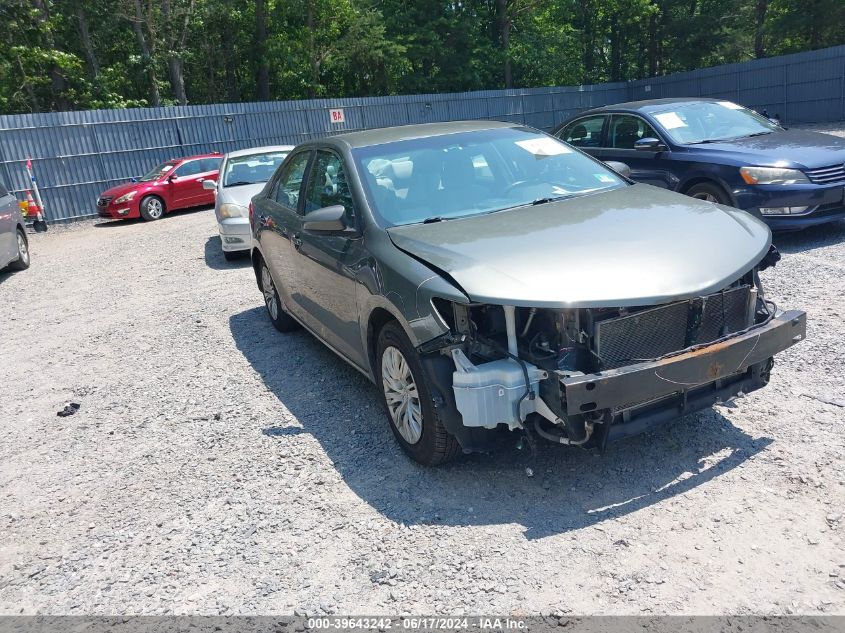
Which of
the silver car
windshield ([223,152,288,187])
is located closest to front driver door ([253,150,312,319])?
the silver car

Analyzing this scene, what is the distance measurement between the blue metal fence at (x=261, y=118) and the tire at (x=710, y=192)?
1702cm

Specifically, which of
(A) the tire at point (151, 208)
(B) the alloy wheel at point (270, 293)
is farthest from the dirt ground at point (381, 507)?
(A) the tire at point (151, 208)

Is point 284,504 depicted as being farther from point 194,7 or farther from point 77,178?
point 194,7

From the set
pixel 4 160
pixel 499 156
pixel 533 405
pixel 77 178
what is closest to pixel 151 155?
pixel 77 178

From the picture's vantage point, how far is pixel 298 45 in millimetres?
33219

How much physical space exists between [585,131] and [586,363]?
273 inches

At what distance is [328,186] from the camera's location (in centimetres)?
496

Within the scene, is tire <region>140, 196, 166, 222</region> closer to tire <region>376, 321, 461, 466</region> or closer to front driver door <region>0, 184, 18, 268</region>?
front driver door <region>0, 184, 18, 268</region>

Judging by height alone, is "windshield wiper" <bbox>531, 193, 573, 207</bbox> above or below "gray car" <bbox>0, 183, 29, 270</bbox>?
above

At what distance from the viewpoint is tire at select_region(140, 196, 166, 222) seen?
17562mm

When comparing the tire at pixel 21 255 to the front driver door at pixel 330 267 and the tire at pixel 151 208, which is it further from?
the front driver door at pixel 330 267

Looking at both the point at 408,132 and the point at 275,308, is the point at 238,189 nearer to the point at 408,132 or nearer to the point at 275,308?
the point at 275,308

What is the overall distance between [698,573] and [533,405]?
3.16 feet

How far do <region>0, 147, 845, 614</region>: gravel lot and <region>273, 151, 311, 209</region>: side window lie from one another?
1365 mm
